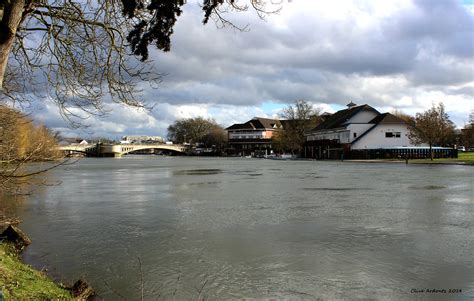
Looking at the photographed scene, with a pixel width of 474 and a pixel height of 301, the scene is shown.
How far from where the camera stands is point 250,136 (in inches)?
5994

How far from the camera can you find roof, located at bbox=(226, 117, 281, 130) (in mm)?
152875

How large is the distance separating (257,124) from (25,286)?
149 m

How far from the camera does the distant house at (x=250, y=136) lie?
150 metres

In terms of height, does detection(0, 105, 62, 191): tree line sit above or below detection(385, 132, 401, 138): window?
below

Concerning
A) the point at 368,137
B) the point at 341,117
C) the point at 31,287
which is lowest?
the point at 31,287

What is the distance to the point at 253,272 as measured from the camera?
9211 mm

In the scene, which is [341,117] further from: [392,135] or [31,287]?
[31,287]

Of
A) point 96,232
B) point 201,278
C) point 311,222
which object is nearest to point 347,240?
point 311,222

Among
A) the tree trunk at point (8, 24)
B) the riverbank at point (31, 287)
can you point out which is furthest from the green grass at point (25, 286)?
the tree trunk at point (8, 24)

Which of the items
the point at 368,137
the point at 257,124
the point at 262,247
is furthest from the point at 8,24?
the point at 257,124

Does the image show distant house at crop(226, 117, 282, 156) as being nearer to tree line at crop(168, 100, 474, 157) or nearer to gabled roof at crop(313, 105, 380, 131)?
tree line at crop(168, 100, 474, 157)

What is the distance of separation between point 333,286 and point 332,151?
79.6m

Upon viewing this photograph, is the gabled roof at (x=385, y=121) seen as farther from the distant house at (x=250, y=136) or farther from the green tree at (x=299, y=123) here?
the distant house at (x=250, y=136)

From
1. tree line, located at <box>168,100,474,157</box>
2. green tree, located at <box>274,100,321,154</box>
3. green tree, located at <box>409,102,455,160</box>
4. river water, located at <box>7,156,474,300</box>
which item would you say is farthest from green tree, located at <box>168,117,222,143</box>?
river water, located at <box>7,156,474,300</box>
